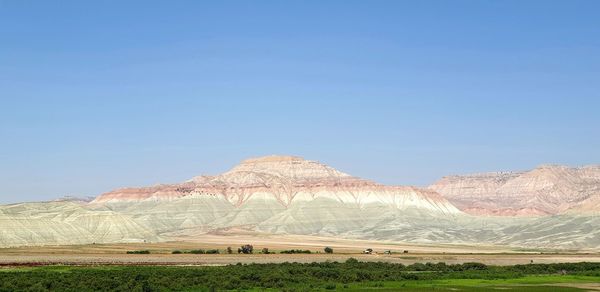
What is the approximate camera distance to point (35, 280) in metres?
63.0

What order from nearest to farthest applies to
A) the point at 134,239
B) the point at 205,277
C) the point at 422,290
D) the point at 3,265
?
the point at 422,290 → the point at 205,277 → the point at 3,265 → the point at 134,239

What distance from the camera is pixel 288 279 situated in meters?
69.6

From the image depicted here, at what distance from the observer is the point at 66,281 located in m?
63.4

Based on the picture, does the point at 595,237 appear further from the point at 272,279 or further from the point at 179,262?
the point at 272,279

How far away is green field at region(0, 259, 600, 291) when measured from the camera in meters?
62.2

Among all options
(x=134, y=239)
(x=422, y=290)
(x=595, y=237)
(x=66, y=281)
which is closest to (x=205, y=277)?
(x=66, y=281)

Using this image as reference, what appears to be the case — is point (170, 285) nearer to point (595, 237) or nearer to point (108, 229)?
point (108, 229)

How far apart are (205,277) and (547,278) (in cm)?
3254

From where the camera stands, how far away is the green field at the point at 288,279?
6219cm

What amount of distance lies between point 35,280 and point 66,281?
2284 millimetres

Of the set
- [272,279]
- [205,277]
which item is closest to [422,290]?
[272,279]

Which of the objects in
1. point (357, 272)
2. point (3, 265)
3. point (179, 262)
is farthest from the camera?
point (179, 262)

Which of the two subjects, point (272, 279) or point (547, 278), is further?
point (547, 278)

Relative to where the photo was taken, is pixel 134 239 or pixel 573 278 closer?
pixel 573 278
